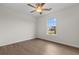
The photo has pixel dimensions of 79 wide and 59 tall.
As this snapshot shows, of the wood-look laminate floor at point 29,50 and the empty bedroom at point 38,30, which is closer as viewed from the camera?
the wood-look laminate floor at point 29,50

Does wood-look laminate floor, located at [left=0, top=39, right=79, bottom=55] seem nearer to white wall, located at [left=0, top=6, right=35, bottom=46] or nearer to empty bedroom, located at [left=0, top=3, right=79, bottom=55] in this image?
empty bedroom, located at [left=0, top=3, right=79, bottom=55]

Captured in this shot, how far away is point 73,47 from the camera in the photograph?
215 cm

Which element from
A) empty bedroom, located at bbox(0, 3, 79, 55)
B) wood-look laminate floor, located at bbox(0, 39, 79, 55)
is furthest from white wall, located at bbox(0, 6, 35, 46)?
wood-look laminate floor, located at bbox(0, 39, 79, 55)

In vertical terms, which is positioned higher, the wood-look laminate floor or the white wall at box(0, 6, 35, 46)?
the white wall at box(0, 6, 35, 46)

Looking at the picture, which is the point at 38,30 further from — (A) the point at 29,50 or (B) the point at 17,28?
(B) the point at 17,28

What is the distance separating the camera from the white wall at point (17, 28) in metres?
1.45

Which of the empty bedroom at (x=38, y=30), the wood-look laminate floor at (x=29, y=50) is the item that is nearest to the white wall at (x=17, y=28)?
the empty bedroom at (x=38, y=30)

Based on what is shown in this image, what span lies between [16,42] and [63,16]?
4.89 ft

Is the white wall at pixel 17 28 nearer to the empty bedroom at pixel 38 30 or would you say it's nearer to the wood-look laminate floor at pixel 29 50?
the empty bedroom at pixel 38 30

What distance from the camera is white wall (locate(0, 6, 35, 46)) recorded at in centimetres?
145

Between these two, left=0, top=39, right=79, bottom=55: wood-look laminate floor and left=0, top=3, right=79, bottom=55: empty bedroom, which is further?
left=0, top=3, right=79, bottom=55: empty bedroom

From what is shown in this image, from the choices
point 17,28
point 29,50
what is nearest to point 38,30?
point 29,50
